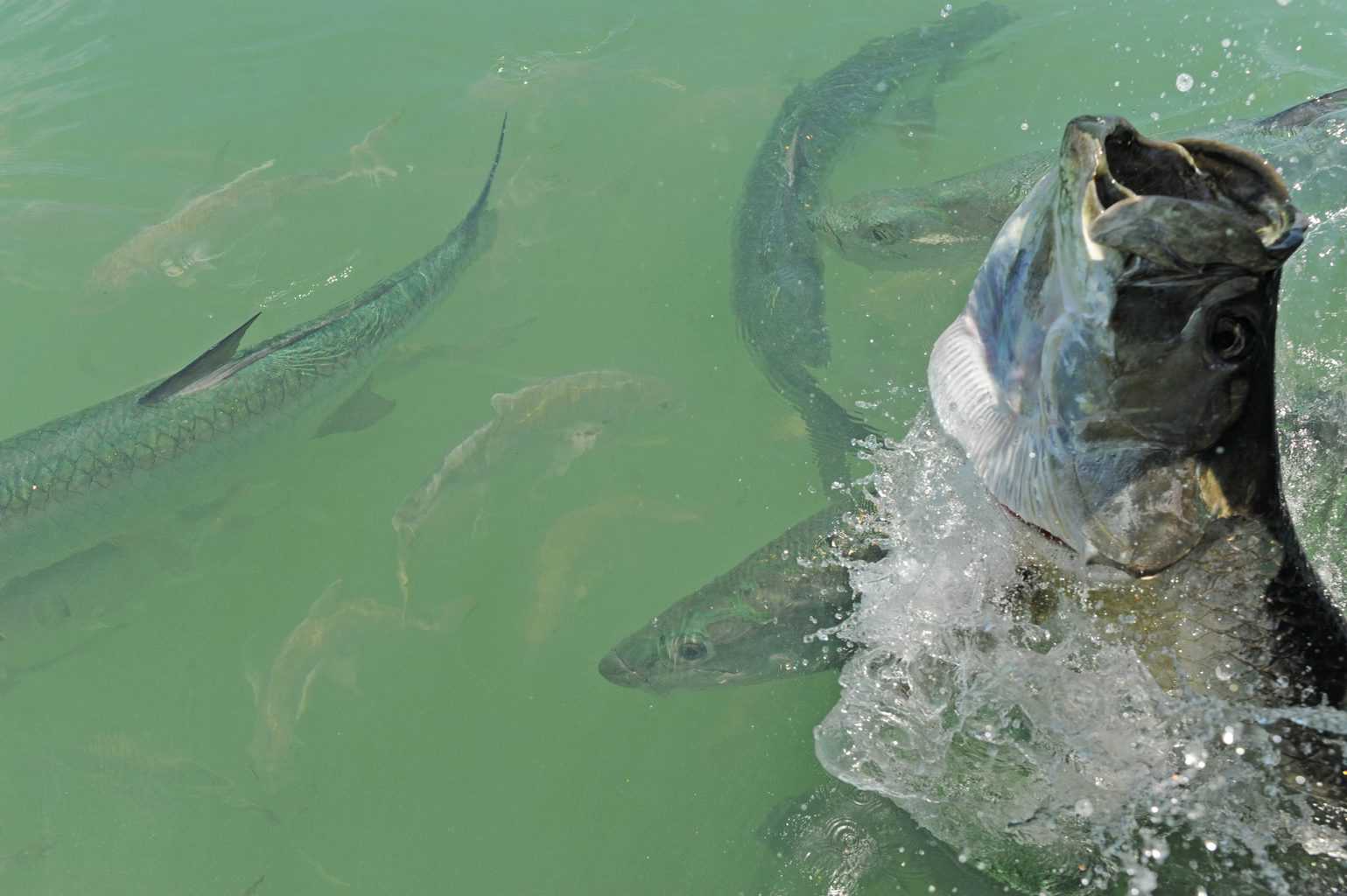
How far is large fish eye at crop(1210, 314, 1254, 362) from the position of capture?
140 cm

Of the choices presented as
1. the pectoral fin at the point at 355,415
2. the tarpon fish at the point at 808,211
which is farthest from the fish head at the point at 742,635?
the pectoral fin at the point at 355,415

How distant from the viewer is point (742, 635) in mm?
3949

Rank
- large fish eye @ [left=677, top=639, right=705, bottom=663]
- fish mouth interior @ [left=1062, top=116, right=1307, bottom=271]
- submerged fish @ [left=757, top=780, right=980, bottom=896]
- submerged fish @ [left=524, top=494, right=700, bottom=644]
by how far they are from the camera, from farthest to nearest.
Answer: submerged fish @ [left=524, top=494, right=700, bottom=644] → large fish eye @ [left=677, top=639, right=705, bottom=663] → submerged fish @ [left=757, top=780, right=980, bottom=896] → fish mouth interior @ [left=1062, top=116, right=1307, bottom=271]

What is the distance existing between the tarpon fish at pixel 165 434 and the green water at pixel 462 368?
0.83ft

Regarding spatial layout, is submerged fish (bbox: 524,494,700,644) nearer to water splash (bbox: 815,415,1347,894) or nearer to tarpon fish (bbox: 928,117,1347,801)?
water splash (bbox: 815,415,1347,894)

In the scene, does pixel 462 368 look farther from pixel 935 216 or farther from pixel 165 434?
pixel 935 216

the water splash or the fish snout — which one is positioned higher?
the water splash

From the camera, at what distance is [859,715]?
3.52 meters

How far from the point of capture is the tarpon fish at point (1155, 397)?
4.33ft

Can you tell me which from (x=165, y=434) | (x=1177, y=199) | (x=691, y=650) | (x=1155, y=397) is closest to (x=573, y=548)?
(x=691, y=650)

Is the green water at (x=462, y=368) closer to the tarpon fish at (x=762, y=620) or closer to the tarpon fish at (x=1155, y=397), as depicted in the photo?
the tarpon fish at (x=762, y=620)

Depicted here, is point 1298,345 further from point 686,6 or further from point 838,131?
point 686,6

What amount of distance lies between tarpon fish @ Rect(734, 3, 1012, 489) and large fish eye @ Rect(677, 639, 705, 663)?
106 cm

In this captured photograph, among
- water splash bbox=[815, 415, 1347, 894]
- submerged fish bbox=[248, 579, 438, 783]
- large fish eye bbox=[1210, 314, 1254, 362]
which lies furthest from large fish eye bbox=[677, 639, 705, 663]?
large fish eye bbox=[1210, 314, 1254, 362]
